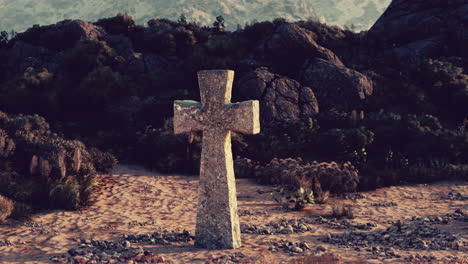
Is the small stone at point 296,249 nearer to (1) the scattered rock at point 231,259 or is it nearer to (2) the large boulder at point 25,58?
(1) the scattered rock at point 231,259

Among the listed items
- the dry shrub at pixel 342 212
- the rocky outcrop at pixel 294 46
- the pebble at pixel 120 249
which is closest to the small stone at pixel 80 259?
the pebble at pixel 120 249

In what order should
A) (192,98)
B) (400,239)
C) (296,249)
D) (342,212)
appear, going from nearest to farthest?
1. (296,249)
2. (400,239)
3. (342,212)
4. (192,98)

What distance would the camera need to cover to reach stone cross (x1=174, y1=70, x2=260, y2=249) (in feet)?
25.4

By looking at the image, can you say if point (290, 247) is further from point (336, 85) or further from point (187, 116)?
point (336, 85)

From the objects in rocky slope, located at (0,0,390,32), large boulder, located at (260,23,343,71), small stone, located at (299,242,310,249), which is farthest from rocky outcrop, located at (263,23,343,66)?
rocky slope, located at (0,0,390,32)

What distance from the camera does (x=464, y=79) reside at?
882 inches

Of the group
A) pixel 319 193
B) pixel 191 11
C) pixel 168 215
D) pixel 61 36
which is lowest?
pixel 168 215

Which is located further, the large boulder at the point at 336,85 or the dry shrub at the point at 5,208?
the large boulder at the point at 336,85

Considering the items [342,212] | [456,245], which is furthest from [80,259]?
[456,245]

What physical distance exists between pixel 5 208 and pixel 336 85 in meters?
15.5

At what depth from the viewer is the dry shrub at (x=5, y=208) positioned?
30.3 ft

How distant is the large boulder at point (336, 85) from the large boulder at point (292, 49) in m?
1.47

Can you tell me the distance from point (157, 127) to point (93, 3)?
15509 centimetres

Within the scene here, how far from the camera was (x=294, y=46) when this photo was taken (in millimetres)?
23453
